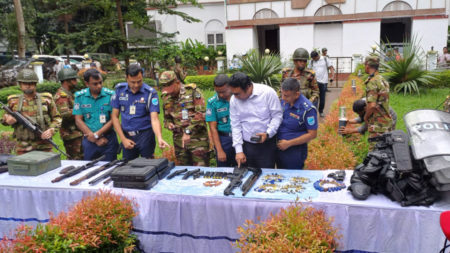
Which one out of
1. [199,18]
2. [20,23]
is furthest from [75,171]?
[199,18]

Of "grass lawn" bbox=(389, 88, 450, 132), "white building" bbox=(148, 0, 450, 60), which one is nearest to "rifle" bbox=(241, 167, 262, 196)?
"grass lawn" bbox=(389, 88, 450, 132)

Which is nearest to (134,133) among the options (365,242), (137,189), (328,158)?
(137,189)

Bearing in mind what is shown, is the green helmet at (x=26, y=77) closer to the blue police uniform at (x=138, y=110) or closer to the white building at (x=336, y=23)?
the blue police uniform at (x=138, y=110)

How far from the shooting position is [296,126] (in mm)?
3461

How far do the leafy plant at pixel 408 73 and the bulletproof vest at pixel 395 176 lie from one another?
26.0 feet

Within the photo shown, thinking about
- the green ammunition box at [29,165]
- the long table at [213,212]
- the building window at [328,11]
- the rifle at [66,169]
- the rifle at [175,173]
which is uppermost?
the building window at [328,11]

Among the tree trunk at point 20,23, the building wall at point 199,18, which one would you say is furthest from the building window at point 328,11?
the tree trunk at point 20,23

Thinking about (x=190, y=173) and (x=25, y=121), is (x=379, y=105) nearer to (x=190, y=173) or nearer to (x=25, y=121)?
(x=190, y=173)

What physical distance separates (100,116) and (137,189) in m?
1.67

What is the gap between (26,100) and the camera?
439 cm

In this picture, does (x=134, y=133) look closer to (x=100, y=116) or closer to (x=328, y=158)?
(x=100, y=116)

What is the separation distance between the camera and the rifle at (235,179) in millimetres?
2743

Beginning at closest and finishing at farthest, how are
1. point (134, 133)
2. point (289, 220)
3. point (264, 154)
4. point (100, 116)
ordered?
point (289, 220)
point (264, 154)
point (134, 133)
point (100, 116)

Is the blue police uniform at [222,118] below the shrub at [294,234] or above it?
above
